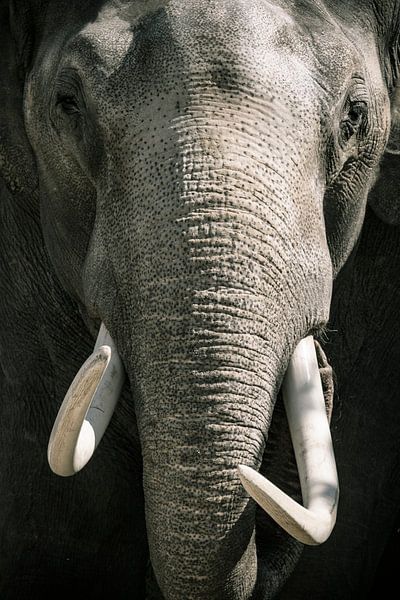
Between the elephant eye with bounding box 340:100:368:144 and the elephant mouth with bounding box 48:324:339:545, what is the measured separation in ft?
2.41

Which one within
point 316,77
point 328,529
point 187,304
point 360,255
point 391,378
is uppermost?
point 316,77

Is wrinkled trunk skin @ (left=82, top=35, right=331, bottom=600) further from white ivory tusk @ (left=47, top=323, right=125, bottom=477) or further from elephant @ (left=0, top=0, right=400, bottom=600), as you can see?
white ivory tusk @ (left=47, top=323, right=125, bottom=477)

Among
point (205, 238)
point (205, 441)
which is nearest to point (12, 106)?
point (205, 238)

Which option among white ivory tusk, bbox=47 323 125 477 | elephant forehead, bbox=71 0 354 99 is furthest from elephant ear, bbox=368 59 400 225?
white ivory tusk, bbox=47 323 125 477

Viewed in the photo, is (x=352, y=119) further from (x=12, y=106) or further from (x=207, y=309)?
(x=12, y=106)

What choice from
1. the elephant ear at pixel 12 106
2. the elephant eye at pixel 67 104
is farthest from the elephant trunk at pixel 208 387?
the elephant ear at pixel 12 106

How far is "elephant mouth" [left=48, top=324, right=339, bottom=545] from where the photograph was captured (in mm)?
4441

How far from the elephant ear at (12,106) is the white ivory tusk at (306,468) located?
145cm

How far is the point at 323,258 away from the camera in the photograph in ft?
16.8

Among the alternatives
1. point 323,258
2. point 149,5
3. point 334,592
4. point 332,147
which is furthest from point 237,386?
point 334,592

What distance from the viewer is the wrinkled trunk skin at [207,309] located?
15.3 ft

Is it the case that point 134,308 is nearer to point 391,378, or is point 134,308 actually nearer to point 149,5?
point 149,5

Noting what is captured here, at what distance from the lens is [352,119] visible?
543 cm

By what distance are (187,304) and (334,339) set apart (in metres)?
1.93
